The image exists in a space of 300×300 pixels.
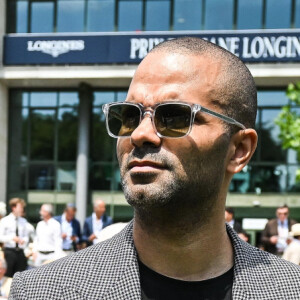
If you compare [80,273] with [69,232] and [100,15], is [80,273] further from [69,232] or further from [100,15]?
[100,15]

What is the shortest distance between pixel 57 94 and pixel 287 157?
294 inches

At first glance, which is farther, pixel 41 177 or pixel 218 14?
pixel 41 177

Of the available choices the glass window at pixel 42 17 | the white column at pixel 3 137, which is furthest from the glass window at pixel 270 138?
the white column at pixel 3 137

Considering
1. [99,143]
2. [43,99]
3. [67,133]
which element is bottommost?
[99,143]

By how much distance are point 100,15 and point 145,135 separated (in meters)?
19.3

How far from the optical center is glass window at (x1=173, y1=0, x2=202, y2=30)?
1991 cm

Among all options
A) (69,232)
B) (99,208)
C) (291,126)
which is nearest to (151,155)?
(99,208)

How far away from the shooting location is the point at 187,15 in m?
20.0

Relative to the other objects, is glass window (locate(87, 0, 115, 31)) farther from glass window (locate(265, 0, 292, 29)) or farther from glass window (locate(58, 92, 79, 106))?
glass window (locate(265, 0, 292, 29))

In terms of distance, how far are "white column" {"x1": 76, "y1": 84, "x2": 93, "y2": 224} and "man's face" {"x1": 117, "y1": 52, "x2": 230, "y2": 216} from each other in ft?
62.2

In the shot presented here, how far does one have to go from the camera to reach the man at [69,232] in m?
11.9

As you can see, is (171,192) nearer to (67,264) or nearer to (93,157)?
(67,264)

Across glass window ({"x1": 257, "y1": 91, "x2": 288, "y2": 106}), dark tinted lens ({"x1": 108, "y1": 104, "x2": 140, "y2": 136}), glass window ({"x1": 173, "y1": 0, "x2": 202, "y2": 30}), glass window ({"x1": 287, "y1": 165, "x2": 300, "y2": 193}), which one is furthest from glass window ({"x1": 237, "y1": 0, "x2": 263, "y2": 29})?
dark tinted lens ({"x1": 108, "y1": 104, "x2": 140, "y2": 136})

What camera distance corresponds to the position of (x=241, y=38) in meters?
19.1
